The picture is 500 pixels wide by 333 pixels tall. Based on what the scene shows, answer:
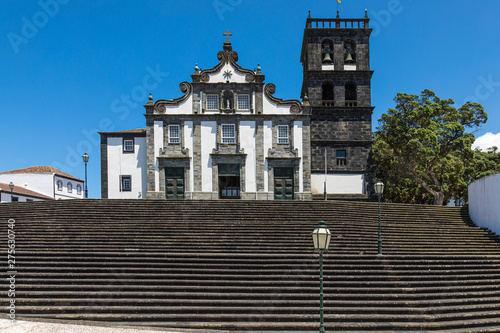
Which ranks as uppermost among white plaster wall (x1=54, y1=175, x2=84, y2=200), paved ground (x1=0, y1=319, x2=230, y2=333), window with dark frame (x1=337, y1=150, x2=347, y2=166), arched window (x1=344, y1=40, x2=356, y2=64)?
arched window (x1=344, y1=40, x2=356, y2=64)

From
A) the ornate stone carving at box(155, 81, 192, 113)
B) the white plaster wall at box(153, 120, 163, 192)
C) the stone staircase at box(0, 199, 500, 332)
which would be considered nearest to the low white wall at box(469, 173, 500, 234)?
the stone staircase at box(0, 199, 500, 332)

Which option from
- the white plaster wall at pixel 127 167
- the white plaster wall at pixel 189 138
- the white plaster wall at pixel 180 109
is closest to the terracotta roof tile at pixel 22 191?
the white plaster wall at pixel 127 167

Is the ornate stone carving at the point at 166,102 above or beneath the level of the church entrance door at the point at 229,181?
above

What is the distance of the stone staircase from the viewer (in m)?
11.7

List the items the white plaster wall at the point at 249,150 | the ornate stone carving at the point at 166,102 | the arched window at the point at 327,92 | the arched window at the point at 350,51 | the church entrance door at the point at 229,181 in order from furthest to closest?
the arched window at the point at 327,92 → the arched window at the point at 350,51 → the ornate stone carving at the point at 166,102 → the church entrance door at the point at 229,181 → the white plaster wall at the point at 249,150

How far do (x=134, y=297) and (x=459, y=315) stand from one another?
1027 cm

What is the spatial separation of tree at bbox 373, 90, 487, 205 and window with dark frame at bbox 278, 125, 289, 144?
9.43 metres

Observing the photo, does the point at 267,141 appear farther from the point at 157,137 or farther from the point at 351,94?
the point at 351,94

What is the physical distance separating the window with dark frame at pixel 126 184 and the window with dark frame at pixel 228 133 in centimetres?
771

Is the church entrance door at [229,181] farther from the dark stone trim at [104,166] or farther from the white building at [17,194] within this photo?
the white building at [17,194]

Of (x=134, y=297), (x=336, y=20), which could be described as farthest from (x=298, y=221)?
(x=336, y=20)

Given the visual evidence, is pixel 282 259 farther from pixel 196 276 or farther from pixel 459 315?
pixel 459 315

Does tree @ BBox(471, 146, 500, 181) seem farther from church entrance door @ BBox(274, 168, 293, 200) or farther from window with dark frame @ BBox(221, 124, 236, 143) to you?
window with dark frame @ BBox(221, 124, 236, 143)

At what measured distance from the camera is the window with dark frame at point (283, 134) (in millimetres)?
28406
